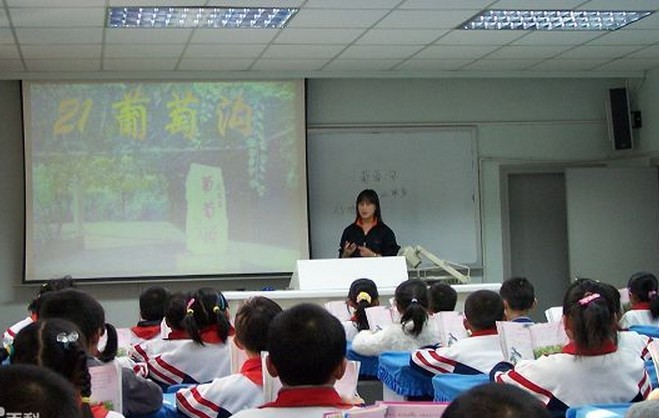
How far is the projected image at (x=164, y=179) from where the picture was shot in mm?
7051

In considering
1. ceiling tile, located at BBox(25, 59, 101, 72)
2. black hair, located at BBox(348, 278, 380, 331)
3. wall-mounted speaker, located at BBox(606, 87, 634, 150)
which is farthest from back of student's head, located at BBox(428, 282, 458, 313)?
wall-mounted speaker, located at BBox(606, 87, 634, 150)

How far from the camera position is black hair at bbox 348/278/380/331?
180 inches

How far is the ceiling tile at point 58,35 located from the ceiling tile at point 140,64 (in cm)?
66

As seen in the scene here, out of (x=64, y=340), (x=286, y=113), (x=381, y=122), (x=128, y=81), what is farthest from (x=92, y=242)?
(x=64, y=340)

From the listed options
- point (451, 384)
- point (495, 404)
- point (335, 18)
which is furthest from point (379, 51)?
point (495, 404)

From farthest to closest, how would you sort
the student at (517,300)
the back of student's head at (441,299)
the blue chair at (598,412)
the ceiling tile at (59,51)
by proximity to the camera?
the ceiling tile at (59,51) < the back of student's head at (441,299) < the student at (517,300) < the blue chair at (598,412)

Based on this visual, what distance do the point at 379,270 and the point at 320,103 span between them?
228 centimetres

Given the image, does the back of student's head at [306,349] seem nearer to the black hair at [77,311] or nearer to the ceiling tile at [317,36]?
the black hair at [77,311]

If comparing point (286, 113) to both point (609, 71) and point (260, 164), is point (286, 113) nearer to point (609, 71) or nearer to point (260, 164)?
point (260, 164)

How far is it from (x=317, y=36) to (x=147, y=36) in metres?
1.11

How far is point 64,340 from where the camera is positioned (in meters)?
1.82

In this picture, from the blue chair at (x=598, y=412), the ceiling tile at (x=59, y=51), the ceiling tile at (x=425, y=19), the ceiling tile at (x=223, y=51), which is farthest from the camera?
the ceiling tile at (x=223, y=51)

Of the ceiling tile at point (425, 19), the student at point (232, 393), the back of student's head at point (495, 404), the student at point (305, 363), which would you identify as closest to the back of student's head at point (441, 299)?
the ceiling tile at point (425, 19)

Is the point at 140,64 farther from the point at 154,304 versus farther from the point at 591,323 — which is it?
the point at 591,323
